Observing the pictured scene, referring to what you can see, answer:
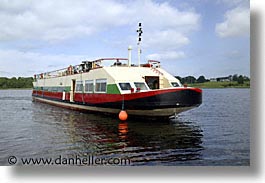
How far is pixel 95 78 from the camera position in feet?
39.2

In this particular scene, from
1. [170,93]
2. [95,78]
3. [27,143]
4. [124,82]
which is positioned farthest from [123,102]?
[27,143]

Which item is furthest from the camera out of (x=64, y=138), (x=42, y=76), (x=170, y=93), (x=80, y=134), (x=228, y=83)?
(x=42, y=76)

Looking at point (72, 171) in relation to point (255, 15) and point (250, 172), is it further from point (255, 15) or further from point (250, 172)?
point (255, 15)

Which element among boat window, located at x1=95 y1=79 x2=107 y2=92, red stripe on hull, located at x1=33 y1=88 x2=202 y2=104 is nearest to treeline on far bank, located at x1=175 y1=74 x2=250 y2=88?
red stripe on hull, located at x1=33 y1=88 x2=202 y2=104

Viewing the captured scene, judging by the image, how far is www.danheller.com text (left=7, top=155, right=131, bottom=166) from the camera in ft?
16.1

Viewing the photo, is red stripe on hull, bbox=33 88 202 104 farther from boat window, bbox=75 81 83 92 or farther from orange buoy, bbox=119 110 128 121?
orange buoy, bbox=119 110 128 121

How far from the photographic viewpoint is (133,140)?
277 inches

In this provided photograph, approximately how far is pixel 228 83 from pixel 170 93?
8.52ft

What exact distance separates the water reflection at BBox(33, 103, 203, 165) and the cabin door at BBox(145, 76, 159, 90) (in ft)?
5.95

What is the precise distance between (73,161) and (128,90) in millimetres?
5246

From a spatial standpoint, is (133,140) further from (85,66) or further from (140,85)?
(85,66)

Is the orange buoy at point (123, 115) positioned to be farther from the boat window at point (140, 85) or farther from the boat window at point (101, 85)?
the boat window at point (101, 85)

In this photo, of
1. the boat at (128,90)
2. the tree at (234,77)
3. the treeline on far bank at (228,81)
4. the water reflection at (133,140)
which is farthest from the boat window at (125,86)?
the tree at (234,77)

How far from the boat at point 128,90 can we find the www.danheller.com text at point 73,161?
3833mm
